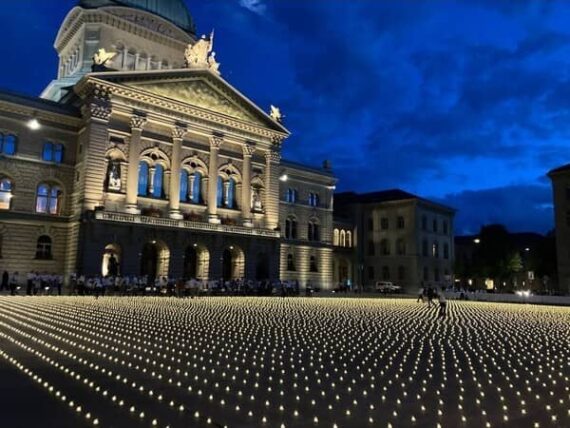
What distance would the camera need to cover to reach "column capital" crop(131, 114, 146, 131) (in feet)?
147

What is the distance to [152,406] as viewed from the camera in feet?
21.8

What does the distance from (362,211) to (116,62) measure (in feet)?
141

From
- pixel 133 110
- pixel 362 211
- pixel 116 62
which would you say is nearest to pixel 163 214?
pixel 133 110

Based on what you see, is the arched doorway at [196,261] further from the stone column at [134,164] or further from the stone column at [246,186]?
the stone column at [134,164]

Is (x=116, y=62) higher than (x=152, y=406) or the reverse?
higher

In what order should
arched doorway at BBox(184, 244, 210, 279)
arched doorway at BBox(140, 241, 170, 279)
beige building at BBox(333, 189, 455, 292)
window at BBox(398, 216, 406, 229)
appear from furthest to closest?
window at BBox(398, 216, 406, 229) → beige building at BBox(333, 189, 455, 292) → arched doorway at BBox(184, 244, 210, 279) → arched doorway at BBox(140, 241, 170, 279)

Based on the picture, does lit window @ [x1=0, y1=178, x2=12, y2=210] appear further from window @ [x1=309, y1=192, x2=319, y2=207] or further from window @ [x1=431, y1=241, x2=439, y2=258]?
window @ [x1=431, y1=241, x2=439, y2=258]

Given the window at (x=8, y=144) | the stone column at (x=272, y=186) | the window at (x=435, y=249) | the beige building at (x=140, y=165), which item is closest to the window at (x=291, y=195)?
the beige building at (x=140, y=165)

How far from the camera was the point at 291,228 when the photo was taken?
206ft

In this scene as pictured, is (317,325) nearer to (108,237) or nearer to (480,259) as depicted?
(108,237)

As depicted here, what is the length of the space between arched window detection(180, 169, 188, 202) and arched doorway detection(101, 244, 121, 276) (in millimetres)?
8668

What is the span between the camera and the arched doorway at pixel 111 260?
4237 cm

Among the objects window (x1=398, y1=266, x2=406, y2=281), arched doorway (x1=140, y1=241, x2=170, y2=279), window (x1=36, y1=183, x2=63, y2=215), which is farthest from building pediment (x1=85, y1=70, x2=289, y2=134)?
window (x1=398, y1=266, x2=406, y2=281)

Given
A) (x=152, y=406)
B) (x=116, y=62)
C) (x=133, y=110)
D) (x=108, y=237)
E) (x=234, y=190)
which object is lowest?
(x=152, y=406)
